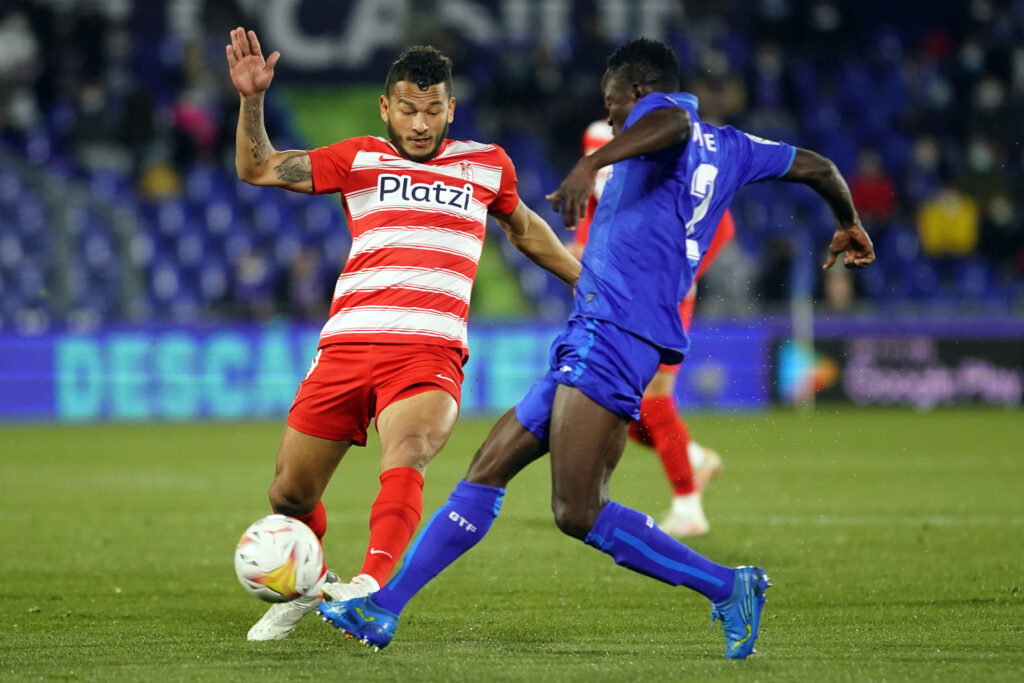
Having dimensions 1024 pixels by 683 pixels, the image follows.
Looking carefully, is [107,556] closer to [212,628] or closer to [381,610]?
[212,628]

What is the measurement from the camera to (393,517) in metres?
4.66

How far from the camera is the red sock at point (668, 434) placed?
7508mm

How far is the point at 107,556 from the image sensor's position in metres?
7.04

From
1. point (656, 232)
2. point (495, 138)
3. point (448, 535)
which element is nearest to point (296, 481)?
point (448, 535)

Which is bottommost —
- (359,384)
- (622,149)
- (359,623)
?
(359,623)

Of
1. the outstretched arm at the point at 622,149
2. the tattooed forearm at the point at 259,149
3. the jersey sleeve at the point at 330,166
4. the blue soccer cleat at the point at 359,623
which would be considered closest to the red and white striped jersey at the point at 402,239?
the jersey sleeve at the point at 330,166

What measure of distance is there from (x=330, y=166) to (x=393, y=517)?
123cm

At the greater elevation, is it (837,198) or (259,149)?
(259,149)

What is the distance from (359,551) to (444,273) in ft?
8.35

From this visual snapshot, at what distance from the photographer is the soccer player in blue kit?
436cm

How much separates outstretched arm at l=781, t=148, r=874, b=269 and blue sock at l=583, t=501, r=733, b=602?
108 cm

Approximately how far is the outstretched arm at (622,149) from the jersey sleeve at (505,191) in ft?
3.24

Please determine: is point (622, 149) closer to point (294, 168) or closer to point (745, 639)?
point (294, 168)

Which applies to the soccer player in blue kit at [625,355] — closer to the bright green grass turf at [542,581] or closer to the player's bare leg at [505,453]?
the player's bare leg at [505,453]
